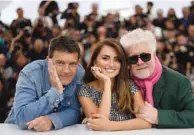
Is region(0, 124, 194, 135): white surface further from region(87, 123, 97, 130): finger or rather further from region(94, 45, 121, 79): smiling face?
region(94, 45, 121, 79): smiling face

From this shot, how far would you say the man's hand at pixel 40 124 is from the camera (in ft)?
4.84

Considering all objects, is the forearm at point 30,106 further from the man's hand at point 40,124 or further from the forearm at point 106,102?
the forearm at point 106,102

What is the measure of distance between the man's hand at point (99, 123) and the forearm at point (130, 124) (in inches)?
0.6

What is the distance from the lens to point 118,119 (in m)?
1.66

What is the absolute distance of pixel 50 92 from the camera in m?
1.54

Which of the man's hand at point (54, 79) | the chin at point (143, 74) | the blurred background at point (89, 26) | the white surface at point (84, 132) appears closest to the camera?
the white surface at point (84, 132)

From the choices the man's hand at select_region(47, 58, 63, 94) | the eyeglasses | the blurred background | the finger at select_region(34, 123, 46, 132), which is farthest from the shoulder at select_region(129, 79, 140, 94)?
the blurred background

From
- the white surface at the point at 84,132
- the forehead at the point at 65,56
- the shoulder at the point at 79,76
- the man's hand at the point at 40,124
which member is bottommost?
the white surface at the point at 84,132

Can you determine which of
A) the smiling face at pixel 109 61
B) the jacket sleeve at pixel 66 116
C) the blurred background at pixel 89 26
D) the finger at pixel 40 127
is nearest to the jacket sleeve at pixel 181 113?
the smiling face at pixel 109 61

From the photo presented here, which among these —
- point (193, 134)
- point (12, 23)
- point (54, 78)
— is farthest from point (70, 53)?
point (12, 23)

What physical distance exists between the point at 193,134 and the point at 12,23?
4070 millimetres

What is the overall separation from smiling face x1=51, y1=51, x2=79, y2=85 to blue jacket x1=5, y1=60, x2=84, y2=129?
0.08m

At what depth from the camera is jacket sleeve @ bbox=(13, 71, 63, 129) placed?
4.99 feet

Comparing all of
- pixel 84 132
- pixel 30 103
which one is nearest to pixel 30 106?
pixel 30 103
